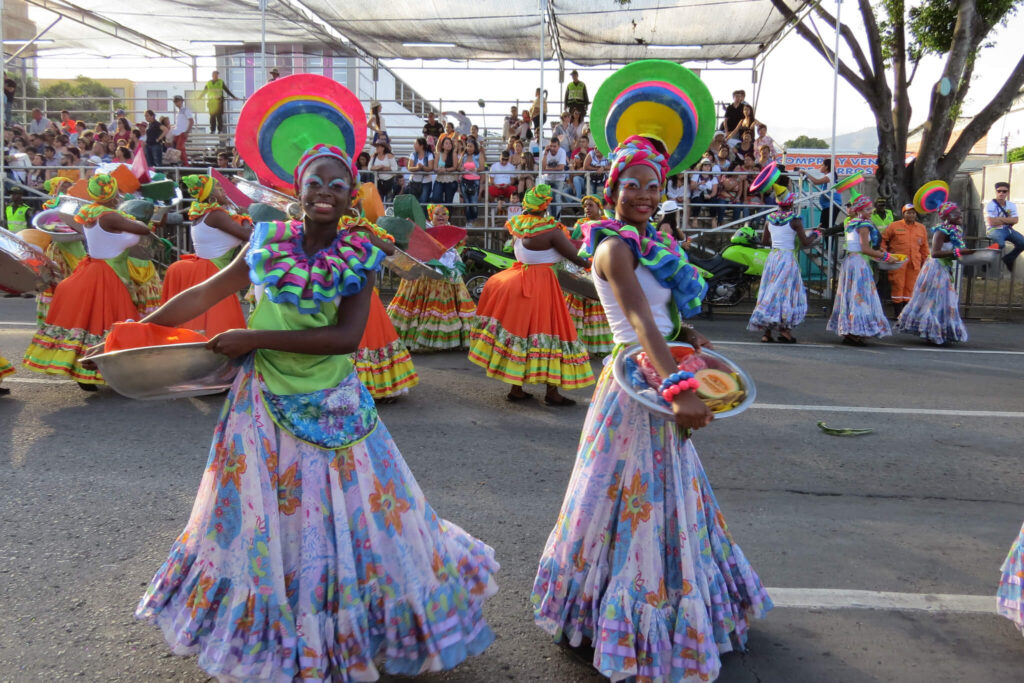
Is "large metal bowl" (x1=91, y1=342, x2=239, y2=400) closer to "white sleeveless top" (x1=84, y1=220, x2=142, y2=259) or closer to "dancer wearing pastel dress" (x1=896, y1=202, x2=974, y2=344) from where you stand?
"white sleeveless top" (x1=84, y1=220, x2=142, y2=259)

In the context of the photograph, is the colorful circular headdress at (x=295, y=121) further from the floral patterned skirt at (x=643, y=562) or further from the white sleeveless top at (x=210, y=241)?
the white sleeveless top at (x=210, y=241)

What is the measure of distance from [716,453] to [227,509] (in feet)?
12.9

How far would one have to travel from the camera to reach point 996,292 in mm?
14828

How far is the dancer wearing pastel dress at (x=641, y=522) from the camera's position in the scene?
9.42 feet

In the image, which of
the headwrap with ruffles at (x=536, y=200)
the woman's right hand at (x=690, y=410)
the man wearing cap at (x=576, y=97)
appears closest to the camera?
the woman's right hand at (x=690, y=410)

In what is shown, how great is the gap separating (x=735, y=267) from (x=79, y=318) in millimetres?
9301

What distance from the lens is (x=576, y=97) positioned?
16.8m

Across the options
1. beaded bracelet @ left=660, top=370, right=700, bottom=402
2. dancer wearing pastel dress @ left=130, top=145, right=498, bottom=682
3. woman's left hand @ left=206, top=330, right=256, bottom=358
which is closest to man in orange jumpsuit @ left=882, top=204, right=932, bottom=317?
beaded bracelet @ left=660, top=370, right=700, bottom=402

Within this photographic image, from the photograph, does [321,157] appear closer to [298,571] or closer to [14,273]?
[298,571]

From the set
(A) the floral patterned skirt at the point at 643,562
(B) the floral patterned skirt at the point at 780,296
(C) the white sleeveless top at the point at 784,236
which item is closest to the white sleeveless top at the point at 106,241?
(A) the floral patterned skirt at the point at 643,562

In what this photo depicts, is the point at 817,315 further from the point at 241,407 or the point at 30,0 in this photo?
the point at 30,0

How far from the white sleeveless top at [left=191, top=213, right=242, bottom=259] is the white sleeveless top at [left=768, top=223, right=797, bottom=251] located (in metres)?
7.06

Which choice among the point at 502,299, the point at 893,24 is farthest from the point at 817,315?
the point at 502,299

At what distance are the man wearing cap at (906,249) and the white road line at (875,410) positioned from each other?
6.90m
